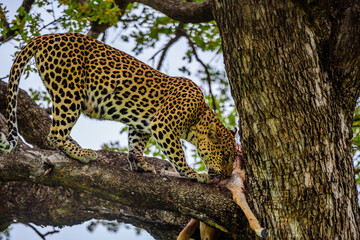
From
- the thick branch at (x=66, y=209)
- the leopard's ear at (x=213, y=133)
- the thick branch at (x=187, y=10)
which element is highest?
the thick branch at (x=187, y=10)

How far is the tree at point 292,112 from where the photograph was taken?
478 cm

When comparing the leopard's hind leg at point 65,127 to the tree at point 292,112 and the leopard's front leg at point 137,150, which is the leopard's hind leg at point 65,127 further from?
the tree at point 292,112

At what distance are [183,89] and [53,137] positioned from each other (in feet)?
6.71

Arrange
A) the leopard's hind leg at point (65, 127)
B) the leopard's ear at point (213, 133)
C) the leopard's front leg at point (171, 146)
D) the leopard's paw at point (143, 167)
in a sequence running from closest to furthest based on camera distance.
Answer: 1. the leopard's hind leg at point (65, 127)
2. the leopard's paw at point (143, 167)
3. the leopard's front leg at point (171, 146)
4. the leopard's ear at point (213, 133)

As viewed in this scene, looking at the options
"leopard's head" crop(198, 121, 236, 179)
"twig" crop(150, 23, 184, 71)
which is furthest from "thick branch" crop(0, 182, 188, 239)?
"twig" crop(150, 23, 184, 71)

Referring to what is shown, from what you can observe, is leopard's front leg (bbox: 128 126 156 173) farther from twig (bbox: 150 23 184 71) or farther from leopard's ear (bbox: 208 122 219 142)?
twig (bbox: 150 23 184 71)

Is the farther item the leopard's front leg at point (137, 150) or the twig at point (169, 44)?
the twig at point (169, 44)

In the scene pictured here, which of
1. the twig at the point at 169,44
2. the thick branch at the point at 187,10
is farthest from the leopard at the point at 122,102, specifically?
the twig at the point at 169,44

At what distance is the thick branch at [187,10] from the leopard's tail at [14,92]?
8.73 ft

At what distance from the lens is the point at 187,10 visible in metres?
7.88

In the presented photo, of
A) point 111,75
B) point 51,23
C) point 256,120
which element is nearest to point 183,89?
point 111,75

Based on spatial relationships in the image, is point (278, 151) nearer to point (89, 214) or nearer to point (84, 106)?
point (84, 106)

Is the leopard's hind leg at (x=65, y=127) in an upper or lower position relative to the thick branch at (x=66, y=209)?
upper

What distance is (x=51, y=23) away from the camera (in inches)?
340
